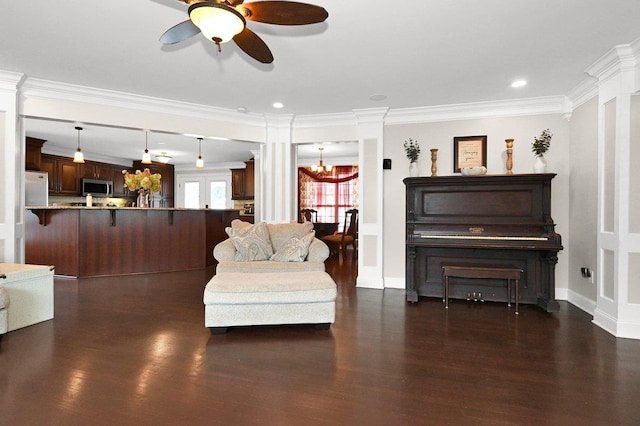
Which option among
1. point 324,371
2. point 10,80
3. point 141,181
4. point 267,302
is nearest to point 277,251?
point 267,302

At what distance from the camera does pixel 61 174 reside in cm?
762

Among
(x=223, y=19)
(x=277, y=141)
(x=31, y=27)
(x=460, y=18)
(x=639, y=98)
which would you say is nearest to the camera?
(x=223, y=19)

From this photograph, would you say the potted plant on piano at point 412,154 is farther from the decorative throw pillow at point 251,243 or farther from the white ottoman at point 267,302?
the white ottoman at point 267,302

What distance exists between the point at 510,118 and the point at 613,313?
96.3 inches

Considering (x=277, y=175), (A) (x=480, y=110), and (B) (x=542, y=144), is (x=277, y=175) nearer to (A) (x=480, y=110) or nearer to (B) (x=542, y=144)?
(A) (x=480, y=110)

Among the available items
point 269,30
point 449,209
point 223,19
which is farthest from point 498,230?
point 223,19

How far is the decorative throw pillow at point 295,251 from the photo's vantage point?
3723 mm

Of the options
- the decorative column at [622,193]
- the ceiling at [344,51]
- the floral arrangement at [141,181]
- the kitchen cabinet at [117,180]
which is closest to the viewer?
the ceiling at [344,51]

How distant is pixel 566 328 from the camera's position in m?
3.07

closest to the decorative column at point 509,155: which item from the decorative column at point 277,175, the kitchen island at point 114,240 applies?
the decorative column at point 277,175

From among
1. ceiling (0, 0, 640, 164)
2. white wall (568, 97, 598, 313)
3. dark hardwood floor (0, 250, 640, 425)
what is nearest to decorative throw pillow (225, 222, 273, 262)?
dark hardwood floor (0, 250, 640, 425)

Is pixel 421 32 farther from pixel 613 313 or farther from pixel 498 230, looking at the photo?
pixel 613 313

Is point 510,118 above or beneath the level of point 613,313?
above

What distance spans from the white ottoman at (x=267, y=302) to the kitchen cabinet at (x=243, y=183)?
6082 millimetres
